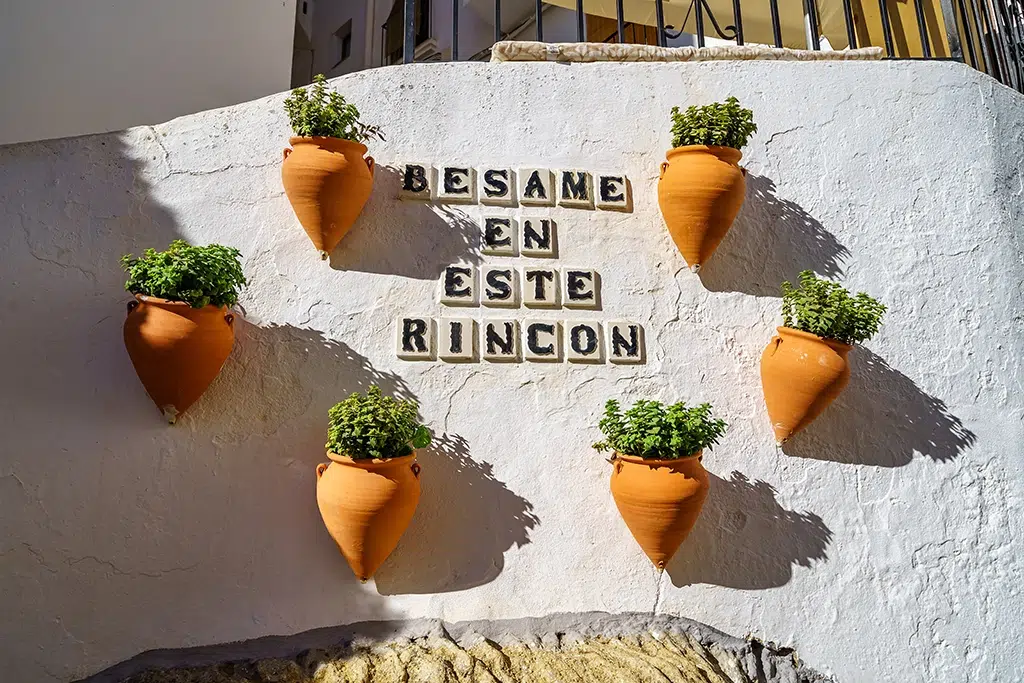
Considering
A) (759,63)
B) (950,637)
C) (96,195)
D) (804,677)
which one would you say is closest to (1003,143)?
(759,63)

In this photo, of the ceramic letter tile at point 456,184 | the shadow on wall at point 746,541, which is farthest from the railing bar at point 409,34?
the shadow on wall at point 746,541

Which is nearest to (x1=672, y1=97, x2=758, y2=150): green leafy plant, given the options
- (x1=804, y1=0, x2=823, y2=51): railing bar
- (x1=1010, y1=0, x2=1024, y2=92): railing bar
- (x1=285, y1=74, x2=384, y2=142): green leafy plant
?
(x1=804, y1=0, x2=823, y2=51): railing bar

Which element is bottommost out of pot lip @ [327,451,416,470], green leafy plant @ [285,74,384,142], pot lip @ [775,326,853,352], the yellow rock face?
the yellow rock face

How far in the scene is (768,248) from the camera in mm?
2883

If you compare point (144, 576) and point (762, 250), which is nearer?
point (144, 576)

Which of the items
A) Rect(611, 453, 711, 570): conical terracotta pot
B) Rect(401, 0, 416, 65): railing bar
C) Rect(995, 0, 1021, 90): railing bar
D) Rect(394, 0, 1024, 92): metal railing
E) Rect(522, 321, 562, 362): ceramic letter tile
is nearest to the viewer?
Rect(611, 453, 711, 570): conical terracotta pot

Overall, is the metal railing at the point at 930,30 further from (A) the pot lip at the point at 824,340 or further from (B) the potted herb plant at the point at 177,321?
(A) the pot lip at the point at 824,340

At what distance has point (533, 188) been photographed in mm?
2795

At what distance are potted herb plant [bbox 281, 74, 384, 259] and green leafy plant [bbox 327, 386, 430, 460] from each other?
2.21 ft

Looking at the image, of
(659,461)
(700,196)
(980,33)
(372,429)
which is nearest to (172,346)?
(372,429)

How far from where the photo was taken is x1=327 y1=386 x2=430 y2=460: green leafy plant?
2.26 metres

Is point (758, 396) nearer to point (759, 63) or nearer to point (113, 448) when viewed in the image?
point (759, 63)

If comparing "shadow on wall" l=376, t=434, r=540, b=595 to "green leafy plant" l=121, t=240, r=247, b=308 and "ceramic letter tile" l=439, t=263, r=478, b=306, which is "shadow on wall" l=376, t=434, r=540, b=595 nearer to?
"ceramic letter tile" l=439, t=263, r=478, b=306

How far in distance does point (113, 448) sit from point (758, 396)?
2.44 meters
